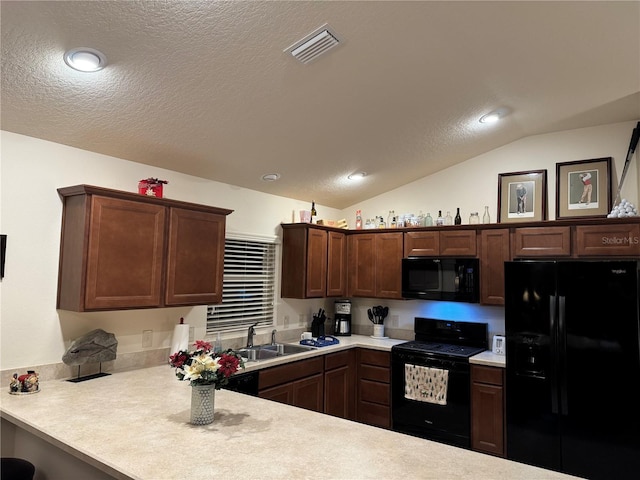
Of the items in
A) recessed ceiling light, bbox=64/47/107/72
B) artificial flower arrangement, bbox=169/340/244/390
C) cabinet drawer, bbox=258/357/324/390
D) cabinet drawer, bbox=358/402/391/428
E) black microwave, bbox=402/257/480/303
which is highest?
recessed ceiling light, bbox=64/47/107/72

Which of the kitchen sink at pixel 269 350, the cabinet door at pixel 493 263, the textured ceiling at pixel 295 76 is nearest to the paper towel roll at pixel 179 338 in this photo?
the kitchen sink at pixel 269 350

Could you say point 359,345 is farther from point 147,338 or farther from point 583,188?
point 583,188

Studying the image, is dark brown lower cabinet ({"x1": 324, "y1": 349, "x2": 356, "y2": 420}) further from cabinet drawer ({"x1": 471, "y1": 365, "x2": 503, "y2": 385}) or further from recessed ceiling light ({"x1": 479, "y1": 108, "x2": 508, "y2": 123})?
recessed ceiling light ({"x1": 479, "y1": 108, "x2": 508, "y2": 123})

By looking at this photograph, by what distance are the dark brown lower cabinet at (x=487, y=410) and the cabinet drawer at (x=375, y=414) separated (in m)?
0.85

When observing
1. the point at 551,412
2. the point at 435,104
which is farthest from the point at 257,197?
the point at 551,412

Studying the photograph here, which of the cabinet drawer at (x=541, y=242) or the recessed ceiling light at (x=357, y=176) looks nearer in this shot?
the cabinet drawer at (x=541, y=242)

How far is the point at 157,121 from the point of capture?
2822 millimetres

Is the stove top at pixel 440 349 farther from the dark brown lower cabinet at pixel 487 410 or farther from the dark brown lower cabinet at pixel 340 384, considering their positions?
the dark brown lower cabinet at pixel 340 384

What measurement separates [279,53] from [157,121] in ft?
3.19

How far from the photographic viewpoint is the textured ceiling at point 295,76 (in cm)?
207

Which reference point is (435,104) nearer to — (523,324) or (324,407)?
(523,324)

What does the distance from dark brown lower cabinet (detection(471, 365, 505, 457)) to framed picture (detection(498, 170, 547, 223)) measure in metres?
1.51

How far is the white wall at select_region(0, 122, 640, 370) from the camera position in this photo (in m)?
2.65

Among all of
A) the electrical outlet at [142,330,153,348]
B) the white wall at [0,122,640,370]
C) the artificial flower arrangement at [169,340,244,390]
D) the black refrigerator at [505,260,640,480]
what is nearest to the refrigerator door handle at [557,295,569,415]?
the black refrigerator at [505,260,640,480]
